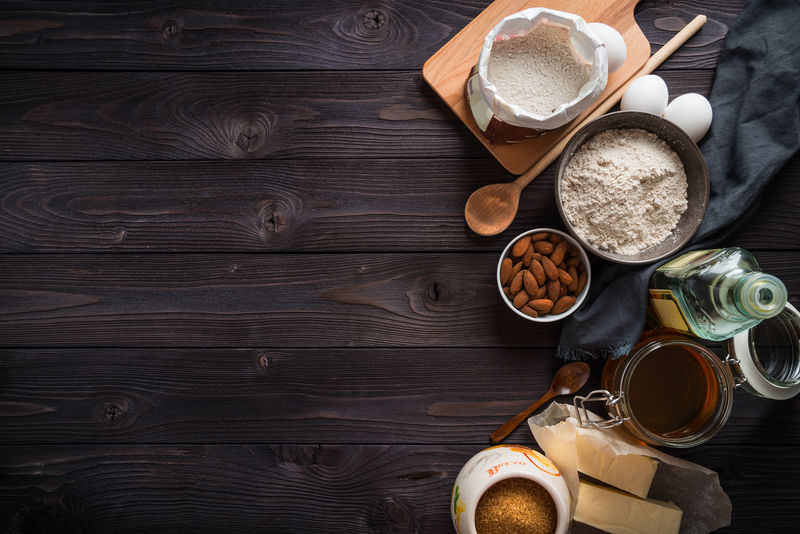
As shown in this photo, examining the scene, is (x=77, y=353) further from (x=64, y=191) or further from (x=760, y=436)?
(x=760, y=436)

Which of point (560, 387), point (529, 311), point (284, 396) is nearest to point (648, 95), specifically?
point (529, 311)

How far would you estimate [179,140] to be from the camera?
900 mm

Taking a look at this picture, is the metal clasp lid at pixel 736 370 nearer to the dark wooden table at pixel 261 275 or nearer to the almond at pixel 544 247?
the dark wooden table at pixel 261 275

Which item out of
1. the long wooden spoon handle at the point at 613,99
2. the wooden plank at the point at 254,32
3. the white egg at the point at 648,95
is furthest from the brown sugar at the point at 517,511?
the wooden plank at the point at 254,32

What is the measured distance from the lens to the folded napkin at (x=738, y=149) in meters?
0.80

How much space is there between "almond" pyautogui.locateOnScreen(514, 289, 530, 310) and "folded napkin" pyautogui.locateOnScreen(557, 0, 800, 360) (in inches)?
3.4

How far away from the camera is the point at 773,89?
2.65ft

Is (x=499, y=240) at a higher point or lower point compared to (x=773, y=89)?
lower

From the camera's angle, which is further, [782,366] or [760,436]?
[760,436]

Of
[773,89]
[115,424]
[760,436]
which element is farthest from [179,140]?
[760,436]

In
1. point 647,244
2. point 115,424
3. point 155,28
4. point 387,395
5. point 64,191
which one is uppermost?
point 155,28

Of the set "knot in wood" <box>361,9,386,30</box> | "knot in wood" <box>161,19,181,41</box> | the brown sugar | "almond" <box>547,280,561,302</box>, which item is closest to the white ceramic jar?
the brown sugar

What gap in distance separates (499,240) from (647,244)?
0.23 metres

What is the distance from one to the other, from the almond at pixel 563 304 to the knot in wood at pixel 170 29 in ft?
2.61
